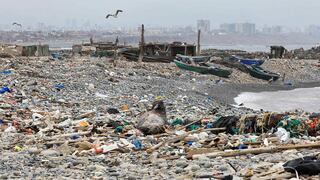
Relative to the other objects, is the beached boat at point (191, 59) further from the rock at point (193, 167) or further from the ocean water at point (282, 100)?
the rock at point (193, 167)

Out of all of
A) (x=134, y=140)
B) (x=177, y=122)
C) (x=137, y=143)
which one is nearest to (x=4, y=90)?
(x=177, y=122)

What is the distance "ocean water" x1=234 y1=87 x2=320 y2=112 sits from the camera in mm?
24442

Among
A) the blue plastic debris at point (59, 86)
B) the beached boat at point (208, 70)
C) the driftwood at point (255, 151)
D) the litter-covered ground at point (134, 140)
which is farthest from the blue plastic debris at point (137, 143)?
the beached boat at point (208, 70)

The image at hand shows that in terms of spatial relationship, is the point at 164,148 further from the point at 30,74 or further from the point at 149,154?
the point at 30,74

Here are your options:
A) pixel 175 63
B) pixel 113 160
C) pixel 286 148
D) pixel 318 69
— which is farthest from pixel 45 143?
pixel 318 69

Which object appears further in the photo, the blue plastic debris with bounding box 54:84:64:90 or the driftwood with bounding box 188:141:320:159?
the blue plastic debris with bounding box 54:84:64:90

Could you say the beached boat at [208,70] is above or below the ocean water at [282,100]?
above

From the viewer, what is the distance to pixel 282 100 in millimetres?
27344

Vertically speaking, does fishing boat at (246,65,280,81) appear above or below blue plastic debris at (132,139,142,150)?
below

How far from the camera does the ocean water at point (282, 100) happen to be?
24.4 metres

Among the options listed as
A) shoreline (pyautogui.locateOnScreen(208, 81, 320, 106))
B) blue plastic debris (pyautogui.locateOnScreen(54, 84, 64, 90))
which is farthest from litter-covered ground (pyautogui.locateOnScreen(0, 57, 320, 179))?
shoreline (pyautogui.locateOnScreen(208, 81, 320, 106))

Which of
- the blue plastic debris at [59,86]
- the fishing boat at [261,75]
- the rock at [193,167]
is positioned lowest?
the fishing boat at [261,75]

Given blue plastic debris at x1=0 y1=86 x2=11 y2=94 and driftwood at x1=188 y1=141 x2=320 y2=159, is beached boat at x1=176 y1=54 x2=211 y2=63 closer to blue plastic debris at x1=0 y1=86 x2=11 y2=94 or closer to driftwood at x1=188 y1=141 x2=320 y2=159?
→ blue plastic debris at x1=0 y1=86 x2=11 y2=94

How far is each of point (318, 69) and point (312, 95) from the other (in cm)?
1300
